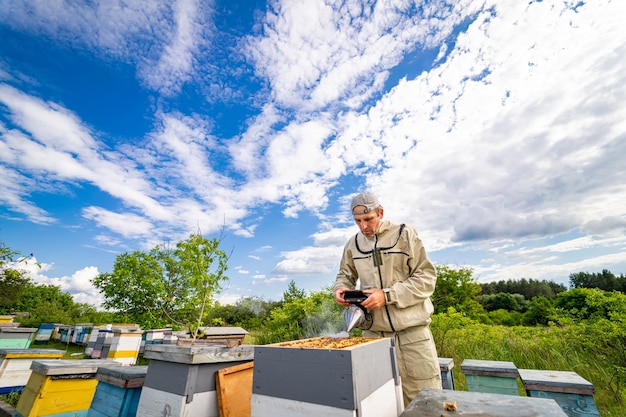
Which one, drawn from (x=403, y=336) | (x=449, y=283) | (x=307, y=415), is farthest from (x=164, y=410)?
(x=449, y=283)

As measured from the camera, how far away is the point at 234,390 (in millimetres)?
2713

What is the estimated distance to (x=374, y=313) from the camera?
266 centimetres

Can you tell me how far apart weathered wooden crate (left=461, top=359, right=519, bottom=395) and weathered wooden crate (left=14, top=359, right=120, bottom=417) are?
4518 millimetres

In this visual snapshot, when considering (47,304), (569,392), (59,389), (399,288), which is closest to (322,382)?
(399,288)

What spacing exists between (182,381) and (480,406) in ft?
7.32

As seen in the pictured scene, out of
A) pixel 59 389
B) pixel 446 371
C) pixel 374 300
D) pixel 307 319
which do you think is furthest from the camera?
pixel 307 319

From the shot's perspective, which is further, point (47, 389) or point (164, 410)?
point (47, 389)

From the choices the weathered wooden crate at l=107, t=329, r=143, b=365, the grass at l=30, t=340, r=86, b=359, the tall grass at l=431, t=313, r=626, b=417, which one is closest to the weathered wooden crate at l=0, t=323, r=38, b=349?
the grass at l=30, t=340, r=86, b=359

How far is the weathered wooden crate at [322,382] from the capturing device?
4.58 feet

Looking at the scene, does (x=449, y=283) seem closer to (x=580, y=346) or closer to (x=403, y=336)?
(x=580, y=346)

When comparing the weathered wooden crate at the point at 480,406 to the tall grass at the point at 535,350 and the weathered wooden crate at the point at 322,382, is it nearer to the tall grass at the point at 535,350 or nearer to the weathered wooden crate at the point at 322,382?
the weathered wooden crate at the point at 322,382

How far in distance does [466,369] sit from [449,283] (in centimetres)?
1607

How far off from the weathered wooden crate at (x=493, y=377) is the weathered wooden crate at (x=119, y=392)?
383cm

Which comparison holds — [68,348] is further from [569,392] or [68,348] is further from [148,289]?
[569,392]
